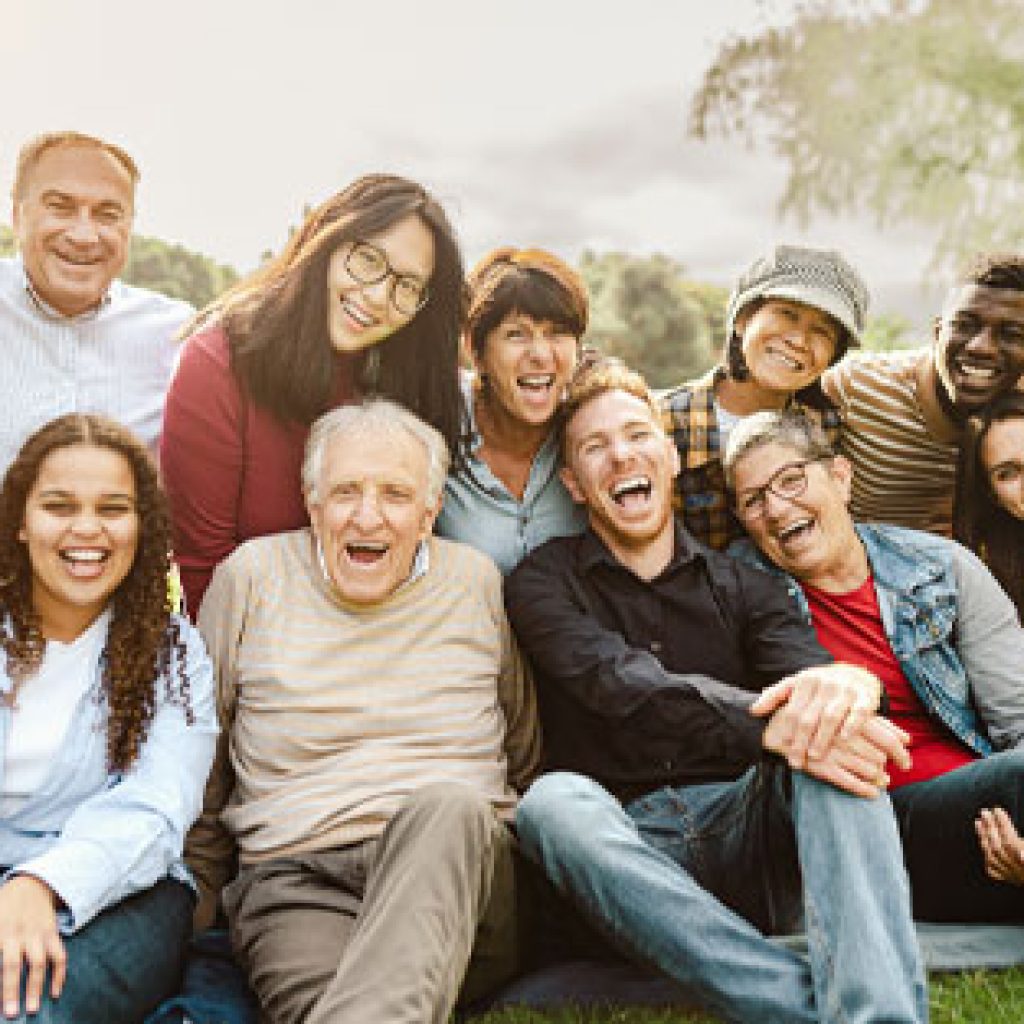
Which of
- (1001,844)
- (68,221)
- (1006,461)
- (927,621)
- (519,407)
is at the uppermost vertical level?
(68,221)

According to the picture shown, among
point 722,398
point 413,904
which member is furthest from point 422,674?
point 722,398

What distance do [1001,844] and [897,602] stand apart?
954 millimetres

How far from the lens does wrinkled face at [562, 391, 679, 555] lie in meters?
4.16

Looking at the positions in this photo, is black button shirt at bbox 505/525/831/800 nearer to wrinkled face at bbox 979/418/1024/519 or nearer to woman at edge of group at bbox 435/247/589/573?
woman at edge of group at bbox 435/247/589/573

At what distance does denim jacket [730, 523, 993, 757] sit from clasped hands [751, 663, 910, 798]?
86 cm

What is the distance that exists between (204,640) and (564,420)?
149 cm

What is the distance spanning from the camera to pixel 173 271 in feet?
65.7

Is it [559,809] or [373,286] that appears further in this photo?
[373,286]

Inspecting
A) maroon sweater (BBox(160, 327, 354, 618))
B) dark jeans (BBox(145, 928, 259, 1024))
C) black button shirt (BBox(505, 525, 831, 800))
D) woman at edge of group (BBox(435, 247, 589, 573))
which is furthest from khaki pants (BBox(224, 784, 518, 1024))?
woman at edge of group (BBox(435, 247, 589, 573))

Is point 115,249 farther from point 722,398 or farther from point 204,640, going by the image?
point 722,398

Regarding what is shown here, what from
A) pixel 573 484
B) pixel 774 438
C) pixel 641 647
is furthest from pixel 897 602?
pixel 573 484

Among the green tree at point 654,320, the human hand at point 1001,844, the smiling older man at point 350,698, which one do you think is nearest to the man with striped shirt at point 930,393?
the human hand at point 1001,844

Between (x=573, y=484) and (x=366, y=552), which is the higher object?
(x=573, y=484)

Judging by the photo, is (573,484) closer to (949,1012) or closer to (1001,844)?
(1001,844)
